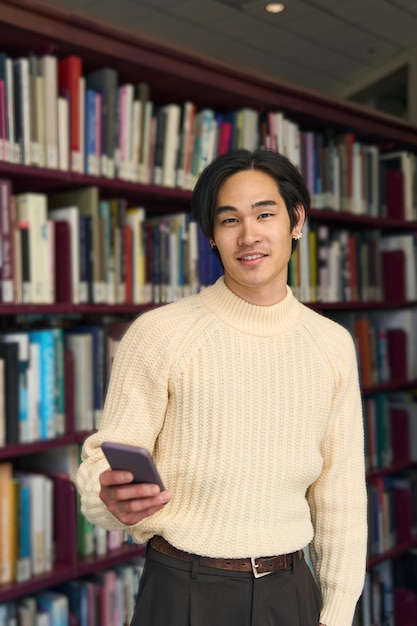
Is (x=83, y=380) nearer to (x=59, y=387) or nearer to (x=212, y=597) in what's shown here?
(x=59, y=387)

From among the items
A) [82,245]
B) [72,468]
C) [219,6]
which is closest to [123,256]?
[82,245]

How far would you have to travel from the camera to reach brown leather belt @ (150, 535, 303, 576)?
1209mm

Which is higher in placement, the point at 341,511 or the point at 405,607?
the point at 341,511

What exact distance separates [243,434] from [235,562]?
0.21 m

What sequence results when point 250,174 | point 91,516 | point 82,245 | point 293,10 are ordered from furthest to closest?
1. point 293,10
2. point 82,245
3. point 250,174
4. point 91,516

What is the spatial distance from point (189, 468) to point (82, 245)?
105cm

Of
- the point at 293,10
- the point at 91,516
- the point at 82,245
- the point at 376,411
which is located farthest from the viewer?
the point at 293,10

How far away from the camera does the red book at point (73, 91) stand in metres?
2.05

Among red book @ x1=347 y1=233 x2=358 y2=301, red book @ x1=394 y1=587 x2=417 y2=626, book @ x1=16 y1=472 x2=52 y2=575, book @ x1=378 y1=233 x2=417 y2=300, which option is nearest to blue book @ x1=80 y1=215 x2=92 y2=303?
book @ x1=16 y1=472 x2=52 y2=575

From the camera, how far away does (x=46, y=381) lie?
2.01 m

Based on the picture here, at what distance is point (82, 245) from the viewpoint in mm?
2098

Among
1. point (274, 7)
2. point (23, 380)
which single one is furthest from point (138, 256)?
point (274, 7)

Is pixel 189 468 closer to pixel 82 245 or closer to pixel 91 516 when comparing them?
pixel 91 516

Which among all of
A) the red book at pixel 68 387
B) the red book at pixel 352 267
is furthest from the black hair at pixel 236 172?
Answer: the red book at pixel 352 267
